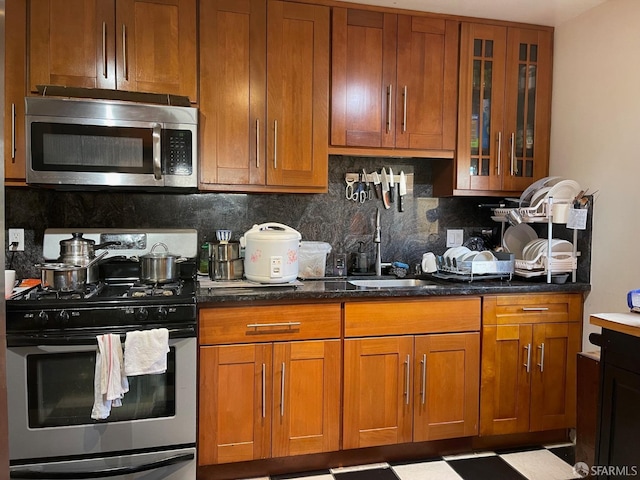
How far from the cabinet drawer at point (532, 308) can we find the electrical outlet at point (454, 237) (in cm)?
62

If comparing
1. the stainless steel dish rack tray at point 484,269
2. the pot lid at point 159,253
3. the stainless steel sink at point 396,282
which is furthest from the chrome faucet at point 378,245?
the pot lid at point 159,253

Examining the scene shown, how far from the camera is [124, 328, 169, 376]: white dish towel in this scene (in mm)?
1889

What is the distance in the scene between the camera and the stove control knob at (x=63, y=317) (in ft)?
6.22

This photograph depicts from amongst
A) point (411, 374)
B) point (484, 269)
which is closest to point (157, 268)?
point (411, 374)

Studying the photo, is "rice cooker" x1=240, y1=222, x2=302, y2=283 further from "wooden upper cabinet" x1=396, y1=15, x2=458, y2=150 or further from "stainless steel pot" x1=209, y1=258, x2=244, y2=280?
"wooden upper cabinet" x1=396, y1=15, x2=458, y2=150

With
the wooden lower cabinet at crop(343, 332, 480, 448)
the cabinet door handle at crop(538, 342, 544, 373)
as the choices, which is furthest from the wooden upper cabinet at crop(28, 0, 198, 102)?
the cabinet door handle at crop(538, 342, 544, 373)

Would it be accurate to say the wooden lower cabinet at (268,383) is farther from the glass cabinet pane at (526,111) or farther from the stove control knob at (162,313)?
the glass cabinet pane at (526,111)

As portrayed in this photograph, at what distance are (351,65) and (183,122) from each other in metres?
0.95

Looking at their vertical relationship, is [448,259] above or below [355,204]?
below

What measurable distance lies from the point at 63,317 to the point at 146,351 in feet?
1.16

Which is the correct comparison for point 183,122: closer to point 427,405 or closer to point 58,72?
point 58,72

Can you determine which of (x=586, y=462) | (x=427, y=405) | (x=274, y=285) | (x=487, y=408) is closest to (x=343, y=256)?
(x=274, y=285)

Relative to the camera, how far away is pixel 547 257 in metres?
2.54

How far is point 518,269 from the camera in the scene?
2.62 m
